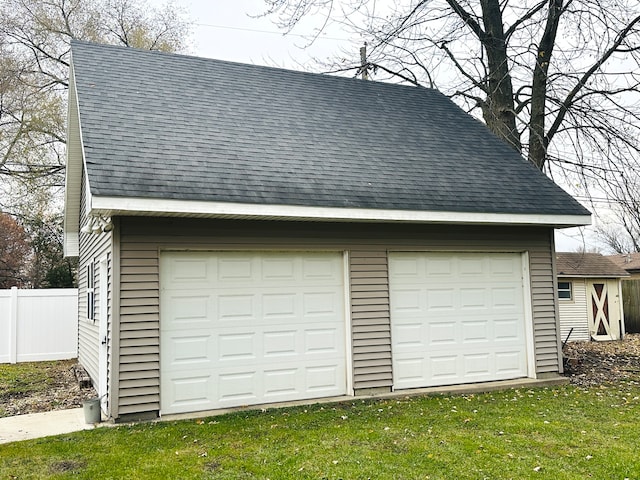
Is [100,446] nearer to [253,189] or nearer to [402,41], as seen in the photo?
[253,189]

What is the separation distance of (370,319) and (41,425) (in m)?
4.12

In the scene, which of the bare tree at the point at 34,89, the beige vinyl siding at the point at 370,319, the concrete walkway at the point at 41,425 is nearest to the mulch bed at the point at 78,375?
the concrete walkway at the point at 41,425

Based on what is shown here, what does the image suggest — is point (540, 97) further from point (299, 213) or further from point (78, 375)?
point (78, 375)

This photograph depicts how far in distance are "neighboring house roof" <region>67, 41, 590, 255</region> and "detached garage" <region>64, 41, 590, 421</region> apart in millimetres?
30

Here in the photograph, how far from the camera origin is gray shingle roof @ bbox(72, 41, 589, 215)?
684cm

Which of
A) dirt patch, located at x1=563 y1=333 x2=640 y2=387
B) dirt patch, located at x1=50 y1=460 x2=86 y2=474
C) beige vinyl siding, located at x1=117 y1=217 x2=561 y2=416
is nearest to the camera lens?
dirt patch, located at x1=50 y1=460 x2=86 y2=474

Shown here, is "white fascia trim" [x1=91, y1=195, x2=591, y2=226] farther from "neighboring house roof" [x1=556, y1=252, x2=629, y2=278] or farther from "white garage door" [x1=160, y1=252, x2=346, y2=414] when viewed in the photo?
"neighboring house roof" [x1=556, y1=252, x2=629, y2=278]

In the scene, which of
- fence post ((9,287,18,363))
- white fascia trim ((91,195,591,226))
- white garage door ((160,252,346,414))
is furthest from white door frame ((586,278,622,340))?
fence post ((9,287,18,363))

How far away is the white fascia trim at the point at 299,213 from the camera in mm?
6113

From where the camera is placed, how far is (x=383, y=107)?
10484 mm

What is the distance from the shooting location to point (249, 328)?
23.7 feet

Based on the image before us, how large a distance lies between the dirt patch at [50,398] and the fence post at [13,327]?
2952 millimetres

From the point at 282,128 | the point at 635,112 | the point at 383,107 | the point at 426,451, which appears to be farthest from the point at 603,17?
the point at 426,451

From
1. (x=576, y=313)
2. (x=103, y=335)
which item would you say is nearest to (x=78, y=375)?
(x=103, y=335)
